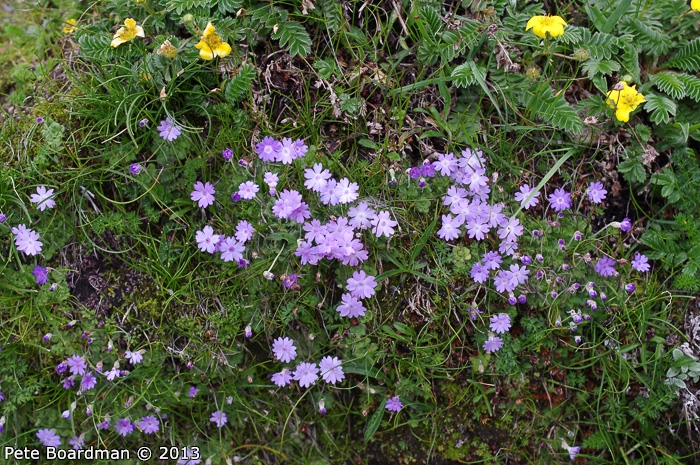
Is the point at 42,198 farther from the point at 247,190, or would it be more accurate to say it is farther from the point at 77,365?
the point at 247,190

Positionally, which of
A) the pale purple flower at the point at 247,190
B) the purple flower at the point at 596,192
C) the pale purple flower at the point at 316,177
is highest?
the pale purple flower at the point at 316,177

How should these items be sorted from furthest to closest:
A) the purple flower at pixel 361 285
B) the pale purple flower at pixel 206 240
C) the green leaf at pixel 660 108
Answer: the green leaf at pixel 660 108 < the pale purple flower at pixel 206 240 < the purple flower at pixel 361 285

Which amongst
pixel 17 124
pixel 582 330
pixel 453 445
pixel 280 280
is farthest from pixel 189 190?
pixel 582 330

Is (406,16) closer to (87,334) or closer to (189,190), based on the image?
(189,190)

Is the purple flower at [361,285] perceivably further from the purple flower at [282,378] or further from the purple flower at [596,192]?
the purple flower at [596,192]

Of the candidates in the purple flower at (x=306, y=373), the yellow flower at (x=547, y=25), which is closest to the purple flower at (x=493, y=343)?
the purple flower at (x=306, y=373)

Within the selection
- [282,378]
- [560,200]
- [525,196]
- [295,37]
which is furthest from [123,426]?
[560,200]
